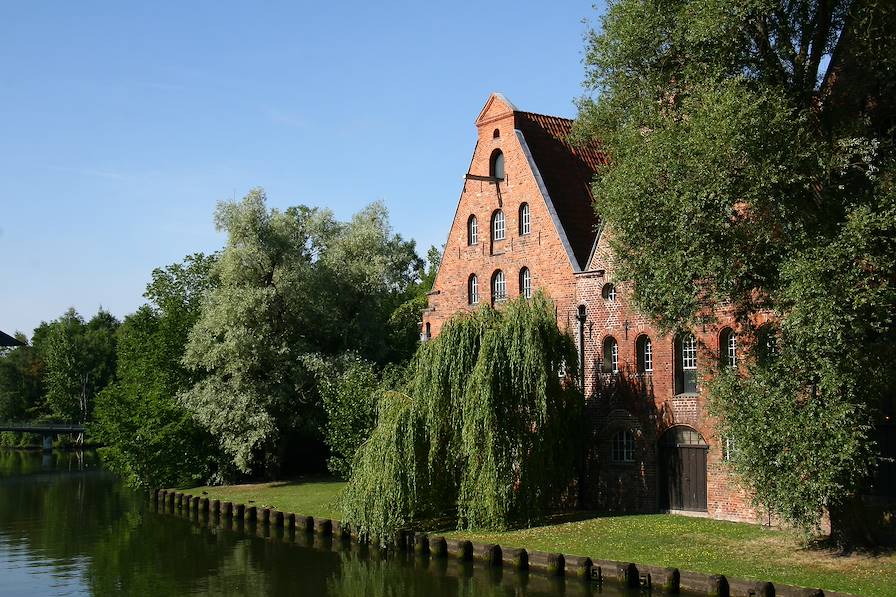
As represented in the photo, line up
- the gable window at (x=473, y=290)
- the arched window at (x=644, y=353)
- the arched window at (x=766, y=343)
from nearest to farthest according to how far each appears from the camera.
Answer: the arched window at (x=766, y=343) < the arched window at (x=644, y=353) < the gable window at (x=473, y=290)

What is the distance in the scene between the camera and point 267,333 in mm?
41312

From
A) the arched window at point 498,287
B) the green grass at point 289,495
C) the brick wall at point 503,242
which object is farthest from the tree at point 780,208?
the green grass at point 289,495

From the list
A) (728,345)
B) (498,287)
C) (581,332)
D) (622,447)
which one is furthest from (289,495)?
(728,345)

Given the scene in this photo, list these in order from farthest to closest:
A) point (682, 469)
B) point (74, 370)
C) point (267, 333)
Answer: point (74, 370)
point (267, 333)
point (682, 469)

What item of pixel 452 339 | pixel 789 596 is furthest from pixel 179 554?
pixel 789 596

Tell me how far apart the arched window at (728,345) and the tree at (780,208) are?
3.17 metres

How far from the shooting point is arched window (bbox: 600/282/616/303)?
29333 mm

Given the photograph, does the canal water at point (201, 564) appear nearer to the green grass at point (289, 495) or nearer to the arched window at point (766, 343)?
the green grass at point (289, 495)

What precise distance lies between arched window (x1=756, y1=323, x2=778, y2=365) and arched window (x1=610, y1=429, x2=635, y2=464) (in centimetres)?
731

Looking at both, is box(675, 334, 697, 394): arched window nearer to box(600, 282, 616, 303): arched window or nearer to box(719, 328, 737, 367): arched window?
box(719, 328, 737, 367): arched window

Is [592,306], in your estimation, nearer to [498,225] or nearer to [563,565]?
[498,225]

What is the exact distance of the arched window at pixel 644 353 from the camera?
2848cm

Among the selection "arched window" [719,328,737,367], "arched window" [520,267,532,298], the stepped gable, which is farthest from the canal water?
the stepped gable

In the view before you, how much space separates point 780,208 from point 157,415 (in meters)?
30.4
